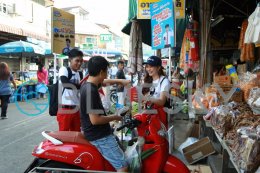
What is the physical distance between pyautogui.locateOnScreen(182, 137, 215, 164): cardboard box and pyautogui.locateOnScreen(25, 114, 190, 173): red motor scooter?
7.02ft

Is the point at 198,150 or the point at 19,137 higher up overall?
the point at 198,150

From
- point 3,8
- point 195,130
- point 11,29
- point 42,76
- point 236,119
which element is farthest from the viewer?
point 3,8

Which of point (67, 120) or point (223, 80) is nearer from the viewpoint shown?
point (67, 120)

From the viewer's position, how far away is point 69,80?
4754 millimetres

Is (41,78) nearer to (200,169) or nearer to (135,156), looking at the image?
(200,169)

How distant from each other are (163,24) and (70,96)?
2.53 meters

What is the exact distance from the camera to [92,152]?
3213 millimetres

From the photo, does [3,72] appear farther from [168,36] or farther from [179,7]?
[168,36]

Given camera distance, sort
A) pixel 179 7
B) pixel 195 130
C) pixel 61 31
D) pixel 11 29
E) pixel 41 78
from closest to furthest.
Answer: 1. pixel 195 130
2. pixel 179 7
3. pixel 61 31
4. pixel 41 78
5. pixel 11 29

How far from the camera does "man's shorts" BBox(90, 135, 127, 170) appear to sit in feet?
10.4

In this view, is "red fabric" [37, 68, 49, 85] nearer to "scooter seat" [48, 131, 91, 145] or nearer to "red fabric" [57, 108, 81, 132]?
"red fabric" [57, 108, 81, 132]

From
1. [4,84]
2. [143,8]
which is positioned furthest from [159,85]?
[4,84]

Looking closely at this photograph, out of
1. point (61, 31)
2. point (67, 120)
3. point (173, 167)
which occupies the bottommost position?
point (173, 167)

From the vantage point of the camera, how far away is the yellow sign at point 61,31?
7809 mm
